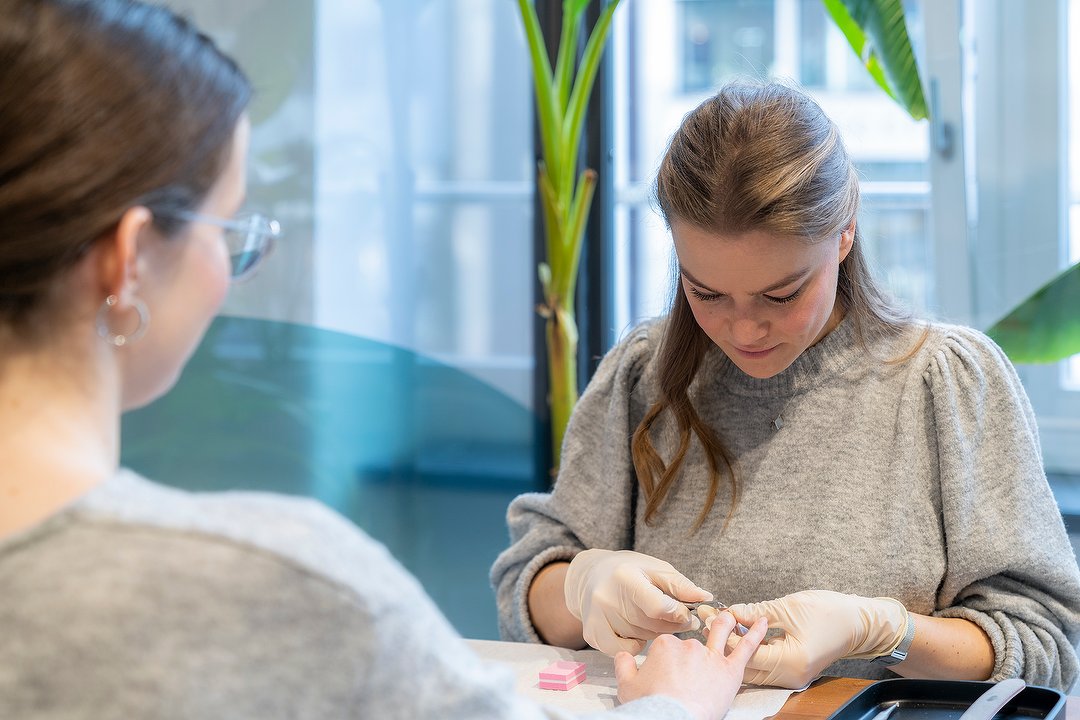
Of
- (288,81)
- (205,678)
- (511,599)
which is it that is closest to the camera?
(205,678)

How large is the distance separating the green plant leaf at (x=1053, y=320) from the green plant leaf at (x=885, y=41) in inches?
16.8

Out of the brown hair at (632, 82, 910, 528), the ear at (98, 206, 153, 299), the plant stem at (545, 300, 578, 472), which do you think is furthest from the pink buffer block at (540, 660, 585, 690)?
the plant stem at (545, 300, 578, 472)

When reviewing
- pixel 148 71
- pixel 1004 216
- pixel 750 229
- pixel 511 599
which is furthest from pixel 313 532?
pixel 1004 216

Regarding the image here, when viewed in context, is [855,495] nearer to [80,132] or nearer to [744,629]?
[744,629]

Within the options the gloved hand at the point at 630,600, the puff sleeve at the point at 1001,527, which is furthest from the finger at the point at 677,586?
the puff sleeve at the point at 1001,527

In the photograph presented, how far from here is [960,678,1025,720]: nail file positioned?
899 mm

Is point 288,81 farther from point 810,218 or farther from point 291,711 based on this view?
point 291,711

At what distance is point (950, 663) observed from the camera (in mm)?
1188

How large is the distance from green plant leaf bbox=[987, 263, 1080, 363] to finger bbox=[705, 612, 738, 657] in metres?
1.29

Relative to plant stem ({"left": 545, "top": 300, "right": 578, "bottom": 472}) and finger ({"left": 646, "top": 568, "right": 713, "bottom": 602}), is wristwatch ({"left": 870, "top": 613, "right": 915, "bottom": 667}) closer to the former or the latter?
finger ({"left": 646, "top": 568, "right": 713, "bottom": 602})

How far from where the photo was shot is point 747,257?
120 centimetres

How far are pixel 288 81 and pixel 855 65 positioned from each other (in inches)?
54.3

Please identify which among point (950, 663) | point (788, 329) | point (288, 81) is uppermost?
point (288, 81)

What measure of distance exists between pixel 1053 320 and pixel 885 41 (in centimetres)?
64
